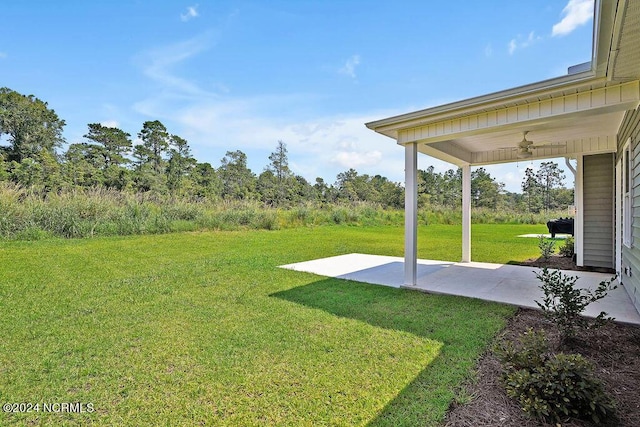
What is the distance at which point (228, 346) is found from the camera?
285 cm

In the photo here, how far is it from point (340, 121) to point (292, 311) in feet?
37.6

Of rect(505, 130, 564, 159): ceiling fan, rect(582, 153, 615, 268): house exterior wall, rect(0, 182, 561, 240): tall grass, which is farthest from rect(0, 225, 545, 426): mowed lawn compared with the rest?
rect(582, 153, 615, 268): house exterior wall

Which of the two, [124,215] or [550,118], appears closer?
[550,118]

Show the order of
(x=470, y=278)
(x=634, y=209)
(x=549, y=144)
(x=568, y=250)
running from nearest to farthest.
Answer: (x=634, y=209) < (x=470, y=278) < (x=549, y=144) < (x=568, y=250)

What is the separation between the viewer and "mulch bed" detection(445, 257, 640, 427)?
183cm

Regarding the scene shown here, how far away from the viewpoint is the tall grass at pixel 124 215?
8617mm

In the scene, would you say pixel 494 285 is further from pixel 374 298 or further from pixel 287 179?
pixel 287 179

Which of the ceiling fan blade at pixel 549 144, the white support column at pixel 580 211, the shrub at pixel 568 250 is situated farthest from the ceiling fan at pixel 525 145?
the shrub at pixel 568 250

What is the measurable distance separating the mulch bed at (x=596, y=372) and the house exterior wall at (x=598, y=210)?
3733 mm

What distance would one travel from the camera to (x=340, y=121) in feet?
45.6

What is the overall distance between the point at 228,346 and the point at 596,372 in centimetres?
296

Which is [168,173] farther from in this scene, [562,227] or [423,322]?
[423,322]

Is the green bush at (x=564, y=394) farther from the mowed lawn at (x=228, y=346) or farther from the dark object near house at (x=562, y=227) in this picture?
the dark object near house at (x=562, y=227)

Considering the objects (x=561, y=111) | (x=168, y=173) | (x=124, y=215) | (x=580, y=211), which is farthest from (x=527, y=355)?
(x=168, y=173)
